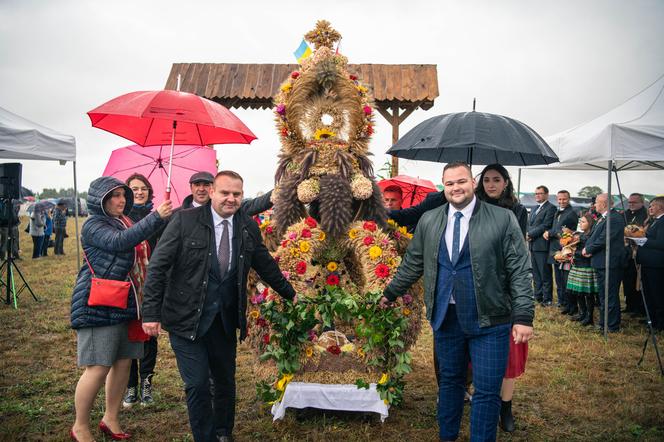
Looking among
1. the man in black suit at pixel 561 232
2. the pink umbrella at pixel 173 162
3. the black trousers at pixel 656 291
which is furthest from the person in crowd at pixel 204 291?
the man in black suit at pixel 561 232

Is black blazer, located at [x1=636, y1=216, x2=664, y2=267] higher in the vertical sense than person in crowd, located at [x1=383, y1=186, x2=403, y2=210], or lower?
lower

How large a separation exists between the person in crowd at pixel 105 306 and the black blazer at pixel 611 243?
6.26m

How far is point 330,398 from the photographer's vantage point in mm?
3699

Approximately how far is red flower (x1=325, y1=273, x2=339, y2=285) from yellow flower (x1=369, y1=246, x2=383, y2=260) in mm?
548

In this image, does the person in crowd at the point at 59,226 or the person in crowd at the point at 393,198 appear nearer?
the person in crowd at the point at 393,198

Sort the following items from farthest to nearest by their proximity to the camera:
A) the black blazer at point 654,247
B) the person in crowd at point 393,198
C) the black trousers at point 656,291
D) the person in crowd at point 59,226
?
the person in crowd at point 59,226
the black trousers at point 656,291
the black blazer at point 654,247
the person in crowd at point 393,198

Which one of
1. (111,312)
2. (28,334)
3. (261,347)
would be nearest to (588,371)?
(261,347)

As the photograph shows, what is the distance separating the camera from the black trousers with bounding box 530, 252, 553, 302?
895cm

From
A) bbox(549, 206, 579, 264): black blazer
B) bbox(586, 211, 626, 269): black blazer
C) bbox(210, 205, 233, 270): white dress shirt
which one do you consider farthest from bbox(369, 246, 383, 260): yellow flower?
bbox(549, 206, 579, 264): black blazer

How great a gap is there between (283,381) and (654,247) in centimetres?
635

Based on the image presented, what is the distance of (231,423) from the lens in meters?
3.33

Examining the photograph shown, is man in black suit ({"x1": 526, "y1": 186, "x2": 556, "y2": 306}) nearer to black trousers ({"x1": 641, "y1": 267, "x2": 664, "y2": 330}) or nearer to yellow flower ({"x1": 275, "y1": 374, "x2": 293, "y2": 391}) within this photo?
black trousers ({"x1": 641, "y1": 267, "x2": 664, "y2": 330})

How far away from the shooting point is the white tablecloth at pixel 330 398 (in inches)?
145

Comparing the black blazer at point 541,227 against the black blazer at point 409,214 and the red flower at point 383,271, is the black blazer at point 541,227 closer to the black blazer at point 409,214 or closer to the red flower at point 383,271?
the black blazer at point 409,214
